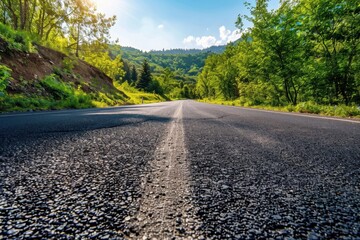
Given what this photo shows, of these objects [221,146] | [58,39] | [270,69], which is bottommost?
[221,146]

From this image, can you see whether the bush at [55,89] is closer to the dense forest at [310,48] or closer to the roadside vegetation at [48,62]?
the roadside vegetation at [48,62]

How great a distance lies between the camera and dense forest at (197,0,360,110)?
34.8 feet

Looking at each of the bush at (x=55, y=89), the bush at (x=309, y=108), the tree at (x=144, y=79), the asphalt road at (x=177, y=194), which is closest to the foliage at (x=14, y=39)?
the bush at (x=55, y=89)

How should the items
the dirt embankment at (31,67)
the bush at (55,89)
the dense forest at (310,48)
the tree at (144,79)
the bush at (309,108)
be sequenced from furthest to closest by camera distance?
1. the tree at (144,79)
2. the bush at (55,89)
3. the dense forest at (310,48)
4. the dirt embankment at (31,67)
5. the bush at (309,108)

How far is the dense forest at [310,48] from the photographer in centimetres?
1060

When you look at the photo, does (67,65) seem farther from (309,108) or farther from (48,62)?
(309,108)

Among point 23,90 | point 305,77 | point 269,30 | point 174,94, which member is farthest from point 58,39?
point 174,94

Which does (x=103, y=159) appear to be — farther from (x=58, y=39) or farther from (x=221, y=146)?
(x=58, y=39)

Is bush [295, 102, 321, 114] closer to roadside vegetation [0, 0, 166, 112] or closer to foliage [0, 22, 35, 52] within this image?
roadside vegetation [0, 0, 166, 112]

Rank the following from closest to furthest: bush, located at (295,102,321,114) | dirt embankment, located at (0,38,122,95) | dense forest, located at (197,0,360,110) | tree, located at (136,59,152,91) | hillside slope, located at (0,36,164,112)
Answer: hillside slope, located at (0,36,164,112) → bush, located at (295,102,321,114) → dirt embankment, located at (0,38,122,95) → dense forest, located at (197,0,360,110) → tree, located at (136,59,152,91)

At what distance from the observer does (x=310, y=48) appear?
1345 centimetres

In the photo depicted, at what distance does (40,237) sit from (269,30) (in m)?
17.8

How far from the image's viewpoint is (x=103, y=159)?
5.33 ft

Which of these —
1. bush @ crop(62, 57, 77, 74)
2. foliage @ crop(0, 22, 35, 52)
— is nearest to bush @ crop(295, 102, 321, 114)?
foliage @ crop(0, 22, 35, 52)
